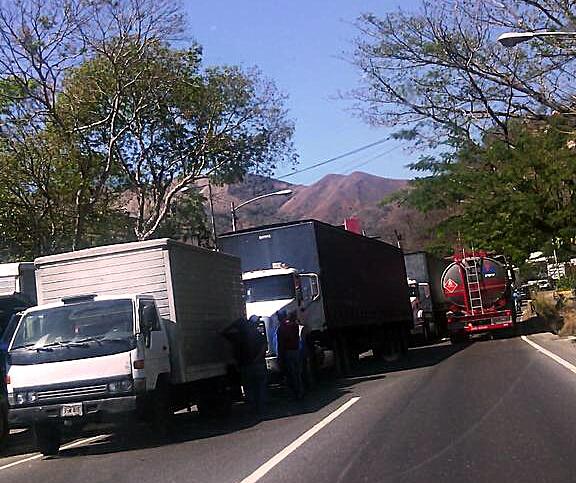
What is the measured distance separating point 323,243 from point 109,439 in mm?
9081

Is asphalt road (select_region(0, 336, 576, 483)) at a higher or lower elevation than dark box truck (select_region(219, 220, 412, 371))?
lower

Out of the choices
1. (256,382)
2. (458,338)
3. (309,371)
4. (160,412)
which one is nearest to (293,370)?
(256,382)

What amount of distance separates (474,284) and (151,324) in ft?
72.0

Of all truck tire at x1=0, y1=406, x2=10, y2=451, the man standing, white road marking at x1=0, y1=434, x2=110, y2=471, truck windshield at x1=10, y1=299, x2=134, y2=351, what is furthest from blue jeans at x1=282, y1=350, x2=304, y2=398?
truck tire at x1=0, y1=406, x2=10, y2=451

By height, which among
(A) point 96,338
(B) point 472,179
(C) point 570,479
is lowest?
(C) point 570,479

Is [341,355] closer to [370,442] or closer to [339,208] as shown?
[370,442]

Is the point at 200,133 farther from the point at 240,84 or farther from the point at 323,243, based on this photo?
the point at 323,243

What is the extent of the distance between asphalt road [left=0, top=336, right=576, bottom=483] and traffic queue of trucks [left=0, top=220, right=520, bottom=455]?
67cm

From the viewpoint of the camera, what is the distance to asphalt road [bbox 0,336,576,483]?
31.3 feet

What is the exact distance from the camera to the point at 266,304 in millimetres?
20062

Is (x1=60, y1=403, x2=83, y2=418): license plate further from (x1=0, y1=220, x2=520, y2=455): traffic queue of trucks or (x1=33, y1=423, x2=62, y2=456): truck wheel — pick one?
(x1=33, y1=423, x2=62, y2=456): truck wheel

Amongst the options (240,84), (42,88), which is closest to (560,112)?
(240,84)

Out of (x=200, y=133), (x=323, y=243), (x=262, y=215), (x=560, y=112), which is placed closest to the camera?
(x=323, y=243)

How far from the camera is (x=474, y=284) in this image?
33.6 metres
